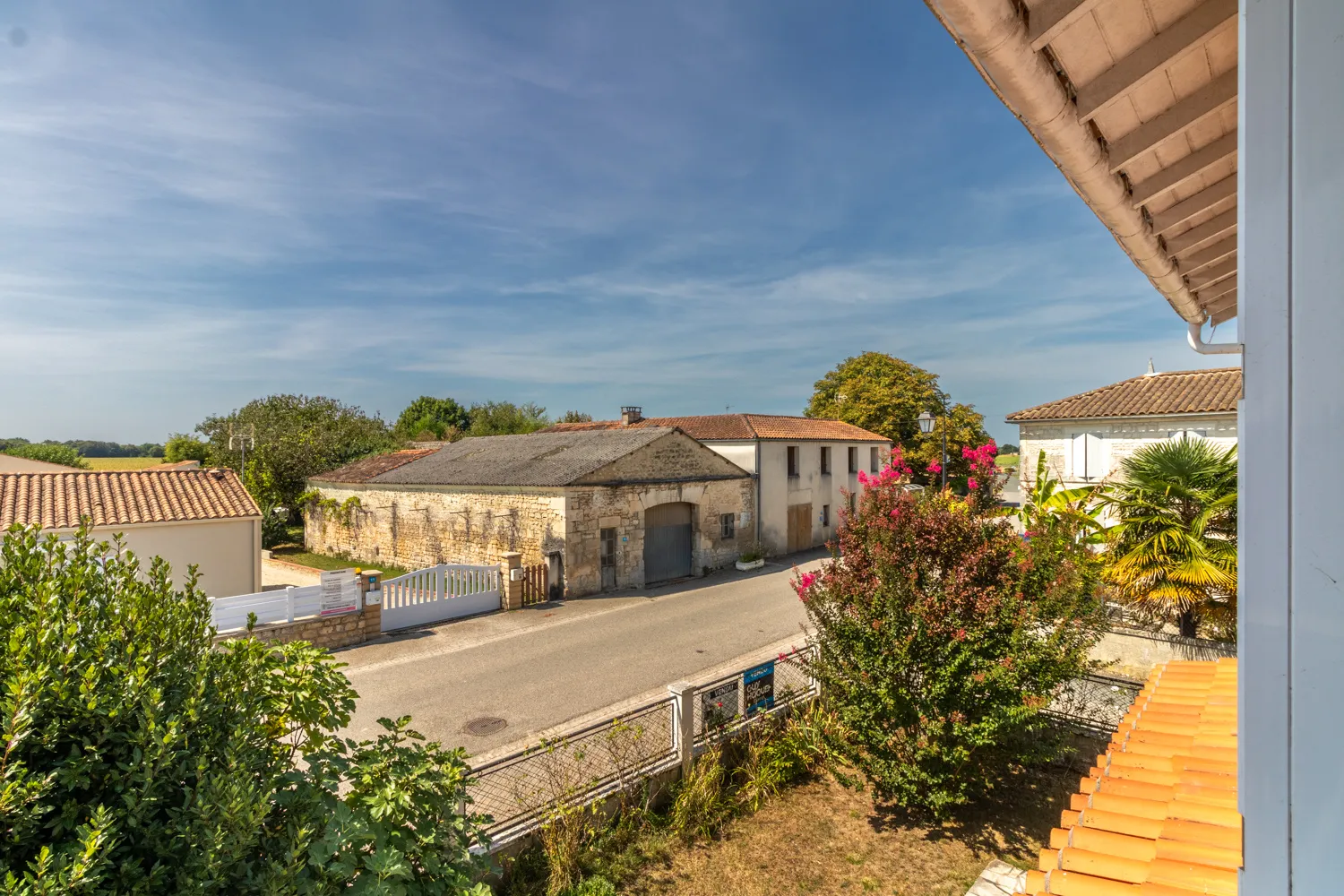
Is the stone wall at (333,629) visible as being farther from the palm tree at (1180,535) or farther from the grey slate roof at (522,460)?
the palm tree at (1180,535)

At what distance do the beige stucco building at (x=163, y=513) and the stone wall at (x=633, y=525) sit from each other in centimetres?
735

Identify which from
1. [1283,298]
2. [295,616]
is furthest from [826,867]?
[295,616]

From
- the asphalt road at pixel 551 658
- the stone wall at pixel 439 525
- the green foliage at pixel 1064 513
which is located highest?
the green foliage at pixel 1064 513

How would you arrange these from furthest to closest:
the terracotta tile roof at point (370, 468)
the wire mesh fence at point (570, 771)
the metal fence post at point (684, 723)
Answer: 1. the terracotta tile roof at point (370, 468)
2. the metal fence post at point (684, 723)
3. the wire mesh fence at point (570, 771)

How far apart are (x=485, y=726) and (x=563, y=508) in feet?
24.8

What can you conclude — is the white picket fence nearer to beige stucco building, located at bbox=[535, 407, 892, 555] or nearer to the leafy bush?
the leafy bush

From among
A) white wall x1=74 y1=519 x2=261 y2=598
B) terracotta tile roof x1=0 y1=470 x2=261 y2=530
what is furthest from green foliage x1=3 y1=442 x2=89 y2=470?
white wall x1=74 y1=519 x2=261 y2=598

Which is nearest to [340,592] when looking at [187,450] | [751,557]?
[751,557]

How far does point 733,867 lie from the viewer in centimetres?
597

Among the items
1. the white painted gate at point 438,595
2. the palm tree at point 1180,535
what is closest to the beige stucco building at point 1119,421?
the palm tree at point 1180,535

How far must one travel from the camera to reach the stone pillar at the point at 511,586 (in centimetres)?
1512

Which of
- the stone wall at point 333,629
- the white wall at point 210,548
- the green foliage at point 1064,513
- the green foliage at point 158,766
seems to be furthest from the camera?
the white wall at point 210,548

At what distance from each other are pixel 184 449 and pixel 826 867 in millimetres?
46958

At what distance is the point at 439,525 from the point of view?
63.0ft
